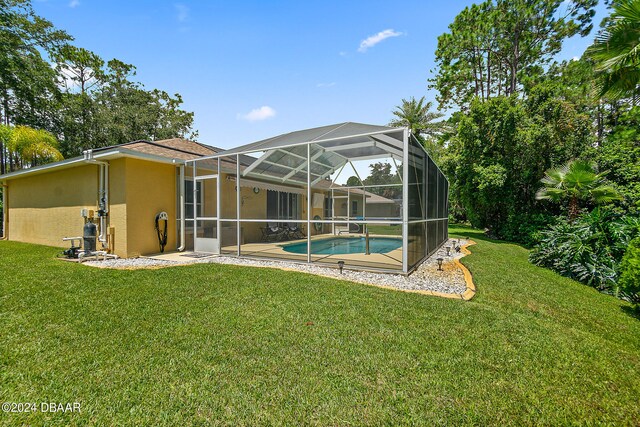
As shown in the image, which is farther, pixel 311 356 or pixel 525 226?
pixel 525 226

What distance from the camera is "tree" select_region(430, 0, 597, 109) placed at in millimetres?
17922

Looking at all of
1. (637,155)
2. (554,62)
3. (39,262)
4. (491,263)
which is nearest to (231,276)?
(39,262)

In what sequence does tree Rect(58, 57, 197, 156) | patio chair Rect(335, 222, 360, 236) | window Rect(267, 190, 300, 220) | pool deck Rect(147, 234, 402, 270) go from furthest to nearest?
tree Rect(58, 57, 197, 156), patio chair Rect(335, 222, 360, 236), window Rect(267, 190, 300, 220), pool deck Rect(147, 234, 402, 270)

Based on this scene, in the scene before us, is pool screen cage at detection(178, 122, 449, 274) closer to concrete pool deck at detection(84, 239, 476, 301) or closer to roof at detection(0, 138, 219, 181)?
concrete pool deck at detection(84, 239, 476, 301)

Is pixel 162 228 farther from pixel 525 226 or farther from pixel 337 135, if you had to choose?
pixel 525 226

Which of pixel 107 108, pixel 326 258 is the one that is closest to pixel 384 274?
pixel 326 258

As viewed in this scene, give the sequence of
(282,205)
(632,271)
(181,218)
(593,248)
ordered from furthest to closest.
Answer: (282,205) < (181,218) < (593,248) < (632,271)

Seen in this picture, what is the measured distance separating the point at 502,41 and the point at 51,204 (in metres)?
28.3

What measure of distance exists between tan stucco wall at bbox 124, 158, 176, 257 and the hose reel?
124 millimetres

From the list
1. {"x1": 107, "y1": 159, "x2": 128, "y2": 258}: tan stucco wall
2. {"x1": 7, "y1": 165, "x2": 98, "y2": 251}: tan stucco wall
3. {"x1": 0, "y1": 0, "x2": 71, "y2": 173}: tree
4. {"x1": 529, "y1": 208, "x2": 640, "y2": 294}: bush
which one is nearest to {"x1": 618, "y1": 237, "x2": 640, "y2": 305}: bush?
{"x1": 529, "y1": 208, "x2": 640, "y2": 294}: bush

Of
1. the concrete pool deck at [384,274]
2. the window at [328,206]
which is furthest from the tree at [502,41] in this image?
the concrete pool deck at [384,274]

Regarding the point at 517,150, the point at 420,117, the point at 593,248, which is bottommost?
the point at 593,248

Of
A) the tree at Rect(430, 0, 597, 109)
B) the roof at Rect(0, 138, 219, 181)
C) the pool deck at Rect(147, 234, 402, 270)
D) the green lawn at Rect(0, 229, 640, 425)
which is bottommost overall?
the green lawn at Rect(0, 229, 640, 425)

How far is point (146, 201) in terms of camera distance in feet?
30.2
